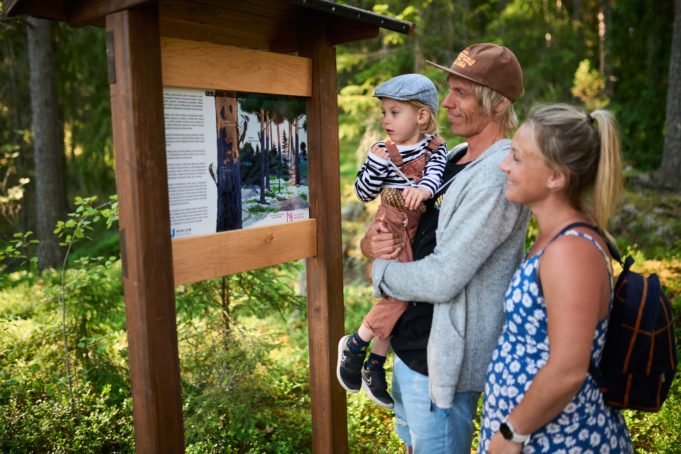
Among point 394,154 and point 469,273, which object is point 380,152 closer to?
point 394,154

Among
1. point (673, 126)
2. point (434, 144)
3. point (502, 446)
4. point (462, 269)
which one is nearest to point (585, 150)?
point (462, 269)

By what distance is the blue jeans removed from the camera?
2.23 m

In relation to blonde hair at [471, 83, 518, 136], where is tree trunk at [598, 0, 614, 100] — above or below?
above

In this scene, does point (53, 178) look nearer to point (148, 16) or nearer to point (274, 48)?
point (274, 48)

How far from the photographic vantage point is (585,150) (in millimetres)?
1809

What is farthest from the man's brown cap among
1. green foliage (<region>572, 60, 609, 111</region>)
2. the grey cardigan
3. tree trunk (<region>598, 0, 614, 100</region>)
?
tree trunk (<region>598, 0, 614, 100</region>)

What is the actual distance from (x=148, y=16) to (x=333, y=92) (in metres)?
1.14

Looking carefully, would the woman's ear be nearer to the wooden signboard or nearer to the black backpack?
the black backpack

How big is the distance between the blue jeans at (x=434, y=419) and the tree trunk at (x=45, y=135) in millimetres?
8582

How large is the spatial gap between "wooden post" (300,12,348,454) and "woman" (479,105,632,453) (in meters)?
1.19

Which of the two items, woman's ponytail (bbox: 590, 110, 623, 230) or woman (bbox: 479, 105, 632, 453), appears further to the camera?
woman's ponytail (bbox: 590, 110, 623, 230)

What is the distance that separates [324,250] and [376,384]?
754mm

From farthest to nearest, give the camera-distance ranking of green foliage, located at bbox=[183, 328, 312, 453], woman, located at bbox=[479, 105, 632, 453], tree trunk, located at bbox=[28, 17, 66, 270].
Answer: tree trunk, located at bbox=[28, 17, 66, 270], green foliage, located at bbox=[183, 328, 312, 453], woman, located at bbox=[479, 105, 632, 453]

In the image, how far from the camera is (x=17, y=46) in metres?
10.3
